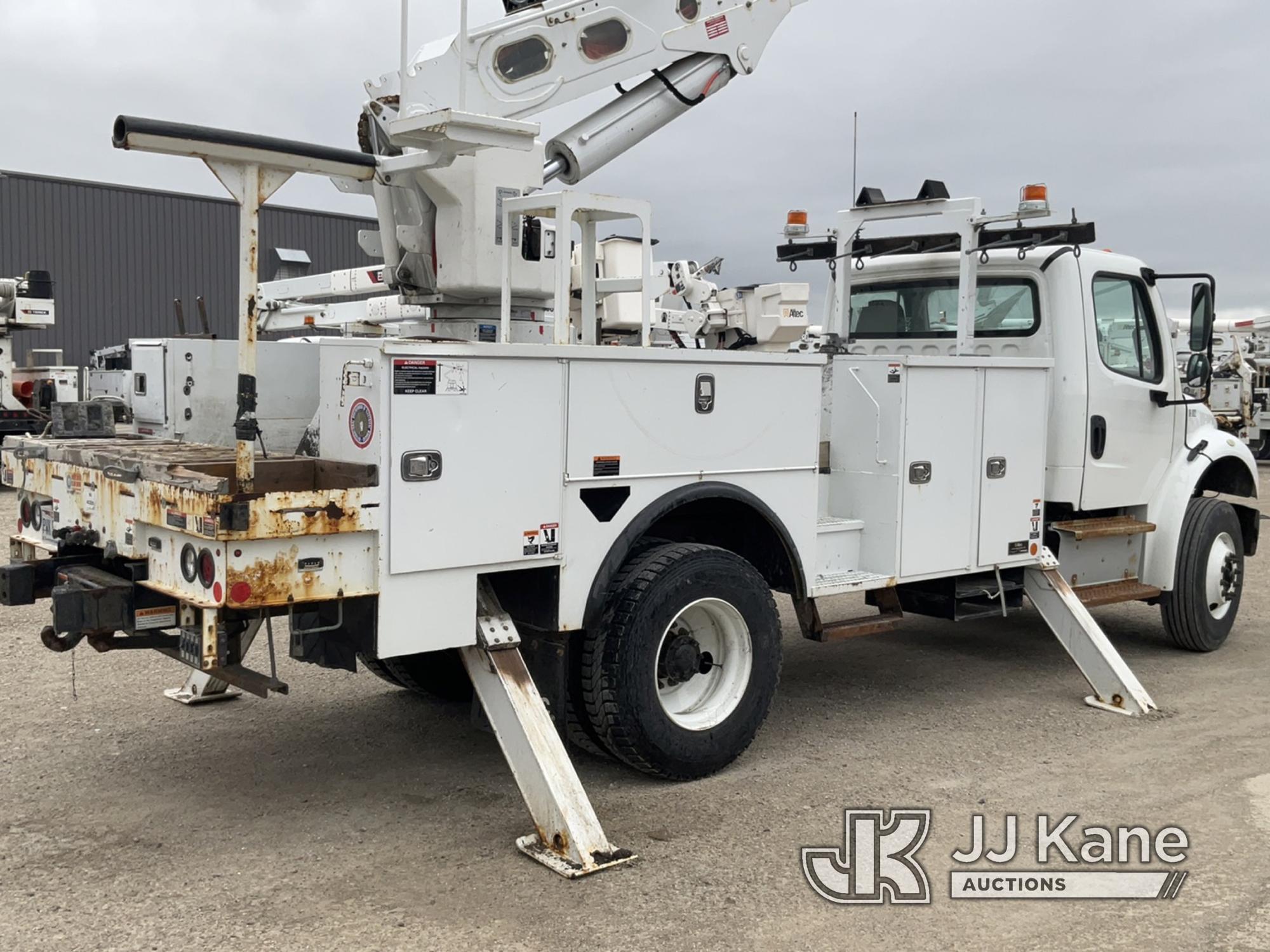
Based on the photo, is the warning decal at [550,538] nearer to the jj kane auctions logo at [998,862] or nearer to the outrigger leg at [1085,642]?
the jj kane auctions logo at [998,862]

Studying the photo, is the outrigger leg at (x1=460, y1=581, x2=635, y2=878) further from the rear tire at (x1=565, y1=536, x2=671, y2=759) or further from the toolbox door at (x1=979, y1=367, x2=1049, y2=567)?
the toolbox door at (x1=979, y1=367, x2=1049, y2=567)

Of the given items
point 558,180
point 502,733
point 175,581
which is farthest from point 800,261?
point 175,581

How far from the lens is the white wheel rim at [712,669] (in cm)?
538

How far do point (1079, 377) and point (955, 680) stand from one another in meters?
1.93

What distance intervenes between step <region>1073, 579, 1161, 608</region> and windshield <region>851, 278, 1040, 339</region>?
5.19 ft

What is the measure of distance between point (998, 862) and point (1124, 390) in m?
3.81

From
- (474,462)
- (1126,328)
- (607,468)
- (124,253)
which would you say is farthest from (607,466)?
(124,253)

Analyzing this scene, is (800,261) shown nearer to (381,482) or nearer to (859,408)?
(859,408)

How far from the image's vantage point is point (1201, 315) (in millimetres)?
7695

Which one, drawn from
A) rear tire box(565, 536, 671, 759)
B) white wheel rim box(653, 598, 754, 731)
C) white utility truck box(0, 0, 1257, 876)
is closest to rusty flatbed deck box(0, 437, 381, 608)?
white utility truck box(0, 0, 1257, 876)

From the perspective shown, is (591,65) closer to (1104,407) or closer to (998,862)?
(1104,407)

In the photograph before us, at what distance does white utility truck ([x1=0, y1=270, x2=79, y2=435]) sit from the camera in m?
16.8

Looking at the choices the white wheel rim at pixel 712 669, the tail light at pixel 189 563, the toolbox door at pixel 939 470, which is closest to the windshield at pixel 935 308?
the toolbox door at pixel 939 470

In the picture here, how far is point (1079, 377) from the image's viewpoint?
7.19 meters
